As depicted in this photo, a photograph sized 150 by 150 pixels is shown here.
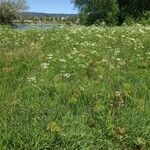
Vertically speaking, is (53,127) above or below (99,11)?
above

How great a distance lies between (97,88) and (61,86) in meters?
0.72

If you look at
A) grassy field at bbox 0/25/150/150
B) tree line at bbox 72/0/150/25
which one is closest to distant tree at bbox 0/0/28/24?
tree line at bbox 72/0/150/25

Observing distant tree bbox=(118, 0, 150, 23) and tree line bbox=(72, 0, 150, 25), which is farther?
distant tree bbox=(118, 0, 150, 23)

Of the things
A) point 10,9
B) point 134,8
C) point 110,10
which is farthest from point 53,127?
point 10,9

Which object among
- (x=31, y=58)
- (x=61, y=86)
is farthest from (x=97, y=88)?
(x=31, y=58)

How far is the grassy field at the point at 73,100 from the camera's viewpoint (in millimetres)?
7348

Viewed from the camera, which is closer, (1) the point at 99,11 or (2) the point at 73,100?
(2) the point at 73,100

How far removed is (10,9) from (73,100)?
64854 millimetres

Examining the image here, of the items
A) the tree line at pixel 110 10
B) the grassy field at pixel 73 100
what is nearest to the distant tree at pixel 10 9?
the tree line at pixel 110 10

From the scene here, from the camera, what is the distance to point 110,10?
4844 centimetres

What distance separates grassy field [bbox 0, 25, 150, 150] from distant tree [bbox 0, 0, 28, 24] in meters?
58.8

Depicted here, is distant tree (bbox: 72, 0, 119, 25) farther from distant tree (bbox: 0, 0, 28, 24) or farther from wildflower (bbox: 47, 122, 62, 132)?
wildflower (bbox: 47, 122, 62, 132)

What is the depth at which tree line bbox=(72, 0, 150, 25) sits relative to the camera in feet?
157

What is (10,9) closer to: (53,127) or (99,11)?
(99,11)
